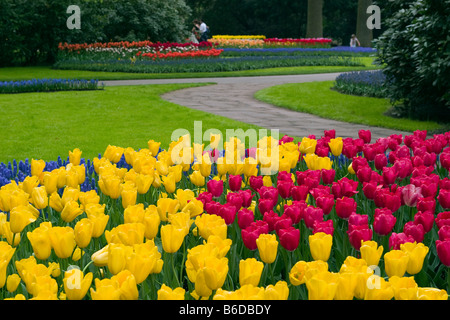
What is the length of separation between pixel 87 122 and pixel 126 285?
870 centimetres

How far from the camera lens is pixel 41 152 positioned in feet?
25.8

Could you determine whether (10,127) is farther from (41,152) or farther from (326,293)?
(326,293)

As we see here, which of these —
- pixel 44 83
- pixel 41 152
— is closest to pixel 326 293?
pixel 41 152

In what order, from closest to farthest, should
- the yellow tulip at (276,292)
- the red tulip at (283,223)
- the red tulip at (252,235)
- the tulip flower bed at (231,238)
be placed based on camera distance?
the yellow tulip at (276,292)
the tulip flower bed at (231,238)
the red tulip at (252,235)
the red tulip at (283,223)

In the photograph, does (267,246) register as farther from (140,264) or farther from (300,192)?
(300,192)

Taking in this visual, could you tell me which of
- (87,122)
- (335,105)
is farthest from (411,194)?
(335,105)

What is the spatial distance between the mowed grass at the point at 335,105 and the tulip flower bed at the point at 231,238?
6.51 meters

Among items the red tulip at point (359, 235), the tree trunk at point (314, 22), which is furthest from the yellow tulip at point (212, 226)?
the tree trunk at point (314, 22)

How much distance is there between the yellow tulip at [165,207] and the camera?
2854 mm

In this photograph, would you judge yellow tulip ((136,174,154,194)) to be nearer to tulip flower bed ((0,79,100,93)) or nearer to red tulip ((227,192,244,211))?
red tulip ((227,192,244,211))

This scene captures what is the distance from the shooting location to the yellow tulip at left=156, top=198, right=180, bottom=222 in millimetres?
2854

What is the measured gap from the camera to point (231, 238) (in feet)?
9.90

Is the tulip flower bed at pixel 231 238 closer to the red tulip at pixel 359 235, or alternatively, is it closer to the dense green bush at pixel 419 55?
the red tulip at pixel 359 235

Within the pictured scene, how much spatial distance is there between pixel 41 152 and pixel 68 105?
4489mm
